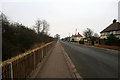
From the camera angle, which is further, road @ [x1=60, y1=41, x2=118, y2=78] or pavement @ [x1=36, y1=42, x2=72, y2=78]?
road @ [x1=60, y1=41, x2=118, y2=78]

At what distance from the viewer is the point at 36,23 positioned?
27500 millimetres

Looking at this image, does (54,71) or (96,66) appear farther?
(96,66)

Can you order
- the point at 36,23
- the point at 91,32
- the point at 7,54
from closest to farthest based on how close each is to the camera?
the point at 7,54, the point at 36,23, the point at 91,32

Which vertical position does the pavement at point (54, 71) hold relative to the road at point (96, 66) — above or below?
above

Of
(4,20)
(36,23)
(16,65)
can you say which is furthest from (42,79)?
(36,23)

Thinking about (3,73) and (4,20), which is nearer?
(3,73)

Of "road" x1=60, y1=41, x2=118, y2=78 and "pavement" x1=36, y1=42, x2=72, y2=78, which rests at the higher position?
"pavement" x1=36, y1=42, x2=72, y2=78

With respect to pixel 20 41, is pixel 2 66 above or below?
below

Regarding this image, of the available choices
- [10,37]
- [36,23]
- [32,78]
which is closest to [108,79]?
[32,78]

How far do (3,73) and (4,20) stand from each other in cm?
556

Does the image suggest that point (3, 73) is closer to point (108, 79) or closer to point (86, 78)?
point (86, 78)

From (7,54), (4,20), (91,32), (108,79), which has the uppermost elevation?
(91,32)

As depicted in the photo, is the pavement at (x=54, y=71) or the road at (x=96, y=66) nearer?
the pavement at (x=54, y=71)

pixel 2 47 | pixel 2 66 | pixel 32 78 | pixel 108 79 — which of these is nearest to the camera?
pixel 2 66
